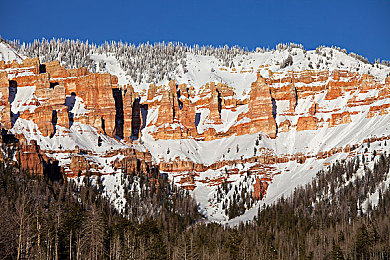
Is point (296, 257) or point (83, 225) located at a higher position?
point (83, 225)

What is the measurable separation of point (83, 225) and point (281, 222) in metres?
91.1

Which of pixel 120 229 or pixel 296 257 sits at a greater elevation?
pixel 120 229

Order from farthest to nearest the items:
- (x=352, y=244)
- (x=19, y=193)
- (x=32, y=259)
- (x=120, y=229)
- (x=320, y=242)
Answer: (x=19, y=193), (x=320, y=242), (x=352, y=244), (x=120, y=229), (x=32, y=259)

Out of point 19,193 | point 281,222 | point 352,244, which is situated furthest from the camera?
point 281,222

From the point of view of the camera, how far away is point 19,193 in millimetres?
173875

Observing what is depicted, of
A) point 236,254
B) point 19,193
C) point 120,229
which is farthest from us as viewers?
point 19,193

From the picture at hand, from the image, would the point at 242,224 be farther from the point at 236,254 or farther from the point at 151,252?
the point at 151,252

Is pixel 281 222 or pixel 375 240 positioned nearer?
pixel 375 240

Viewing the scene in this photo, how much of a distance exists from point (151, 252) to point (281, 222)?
270ft

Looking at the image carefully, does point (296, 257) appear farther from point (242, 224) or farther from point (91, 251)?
point (91, 251)

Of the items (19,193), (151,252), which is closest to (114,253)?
(151,252)

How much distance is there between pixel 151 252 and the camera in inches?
4503

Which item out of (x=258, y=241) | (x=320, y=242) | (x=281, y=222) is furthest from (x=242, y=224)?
(x=320, y=242)

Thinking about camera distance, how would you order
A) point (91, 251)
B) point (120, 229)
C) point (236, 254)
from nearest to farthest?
1. point (91, 251)
2. point (236, 254)
3. point (120, 229)
